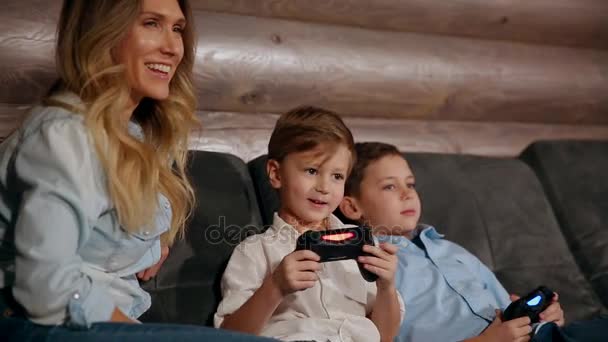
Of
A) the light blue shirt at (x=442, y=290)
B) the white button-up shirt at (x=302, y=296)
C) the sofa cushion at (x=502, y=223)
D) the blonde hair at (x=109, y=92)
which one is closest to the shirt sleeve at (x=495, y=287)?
the light blue shirt at (x=442, y=290)

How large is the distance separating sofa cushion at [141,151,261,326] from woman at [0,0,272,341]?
0.14 metres

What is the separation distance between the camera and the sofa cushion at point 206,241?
1.80m

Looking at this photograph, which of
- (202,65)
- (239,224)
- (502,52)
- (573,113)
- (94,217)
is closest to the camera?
(94,217)

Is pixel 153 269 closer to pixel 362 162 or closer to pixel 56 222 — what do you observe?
pixel 56 222

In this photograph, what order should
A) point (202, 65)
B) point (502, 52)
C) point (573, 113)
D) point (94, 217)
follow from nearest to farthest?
point (94, 217), point (202, 65), point (502, 52), point (573, 113)

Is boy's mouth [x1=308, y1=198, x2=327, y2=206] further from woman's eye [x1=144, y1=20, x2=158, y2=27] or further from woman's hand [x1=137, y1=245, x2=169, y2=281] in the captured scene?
woman's eye [x1=144, y1=20, x2=158, y2=27]

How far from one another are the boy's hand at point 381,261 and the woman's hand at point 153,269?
1.68ft

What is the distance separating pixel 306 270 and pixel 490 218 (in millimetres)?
996

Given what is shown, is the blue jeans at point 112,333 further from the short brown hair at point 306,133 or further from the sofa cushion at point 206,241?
the short brown hair at point 306,133

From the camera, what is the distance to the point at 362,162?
212cm

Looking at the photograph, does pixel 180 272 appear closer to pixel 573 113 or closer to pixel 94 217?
pixel 94 217

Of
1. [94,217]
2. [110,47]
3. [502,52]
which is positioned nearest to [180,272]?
[94,217]

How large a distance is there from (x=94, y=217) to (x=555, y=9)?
2.14 metres

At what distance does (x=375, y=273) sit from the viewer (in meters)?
1.62
